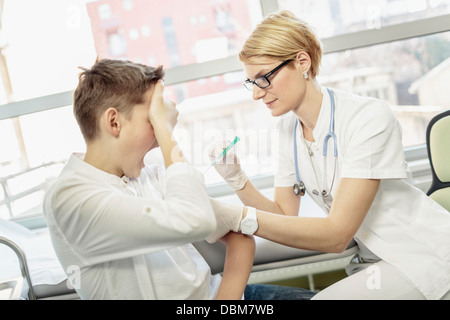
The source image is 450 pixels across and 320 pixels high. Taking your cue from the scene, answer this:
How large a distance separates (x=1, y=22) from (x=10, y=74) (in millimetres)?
369

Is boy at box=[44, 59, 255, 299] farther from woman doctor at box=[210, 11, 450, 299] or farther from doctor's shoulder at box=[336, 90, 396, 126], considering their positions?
doctor's shoulder at box=[336, 90, 396, 126]

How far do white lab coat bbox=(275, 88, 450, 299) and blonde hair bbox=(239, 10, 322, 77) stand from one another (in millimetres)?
239

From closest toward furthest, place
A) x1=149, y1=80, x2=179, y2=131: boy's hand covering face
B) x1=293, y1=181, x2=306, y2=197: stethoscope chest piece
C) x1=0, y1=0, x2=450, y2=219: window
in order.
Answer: x1=149, y1=80, x2=179, y2=131: boy's hand covering face → x1=293, y1=181, x2=306, y2=197: stethoscope chest piece → x1=0, y1=0, x2=450, y2=219: window

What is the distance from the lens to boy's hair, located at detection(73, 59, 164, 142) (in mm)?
1005

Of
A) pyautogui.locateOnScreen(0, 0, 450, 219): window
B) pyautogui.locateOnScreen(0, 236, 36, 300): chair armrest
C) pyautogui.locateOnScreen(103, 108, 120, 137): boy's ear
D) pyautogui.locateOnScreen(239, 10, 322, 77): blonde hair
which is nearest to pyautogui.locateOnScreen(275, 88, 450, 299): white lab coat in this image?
pyautogui.locateOnScreen(239, 10, 322, 77): blonde hair

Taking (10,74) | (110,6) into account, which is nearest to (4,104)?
(10,74)

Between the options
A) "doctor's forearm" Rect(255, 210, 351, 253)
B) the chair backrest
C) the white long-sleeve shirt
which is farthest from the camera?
the chair backrest

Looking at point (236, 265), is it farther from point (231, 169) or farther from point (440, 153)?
point (440, 153)

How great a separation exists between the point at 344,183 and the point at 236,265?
1.34ft

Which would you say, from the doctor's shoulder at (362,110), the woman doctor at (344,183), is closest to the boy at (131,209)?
the woman doctor at (344,183)

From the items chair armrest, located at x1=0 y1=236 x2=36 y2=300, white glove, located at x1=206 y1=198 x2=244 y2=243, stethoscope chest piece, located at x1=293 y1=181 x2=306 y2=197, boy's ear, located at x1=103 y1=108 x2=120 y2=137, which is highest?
→ boy's ear, located at x1=103 y1=108 x2=120 y2=137

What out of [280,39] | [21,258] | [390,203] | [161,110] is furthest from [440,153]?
[21,258]

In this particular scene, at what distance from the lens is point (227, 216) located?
3.44 ft
